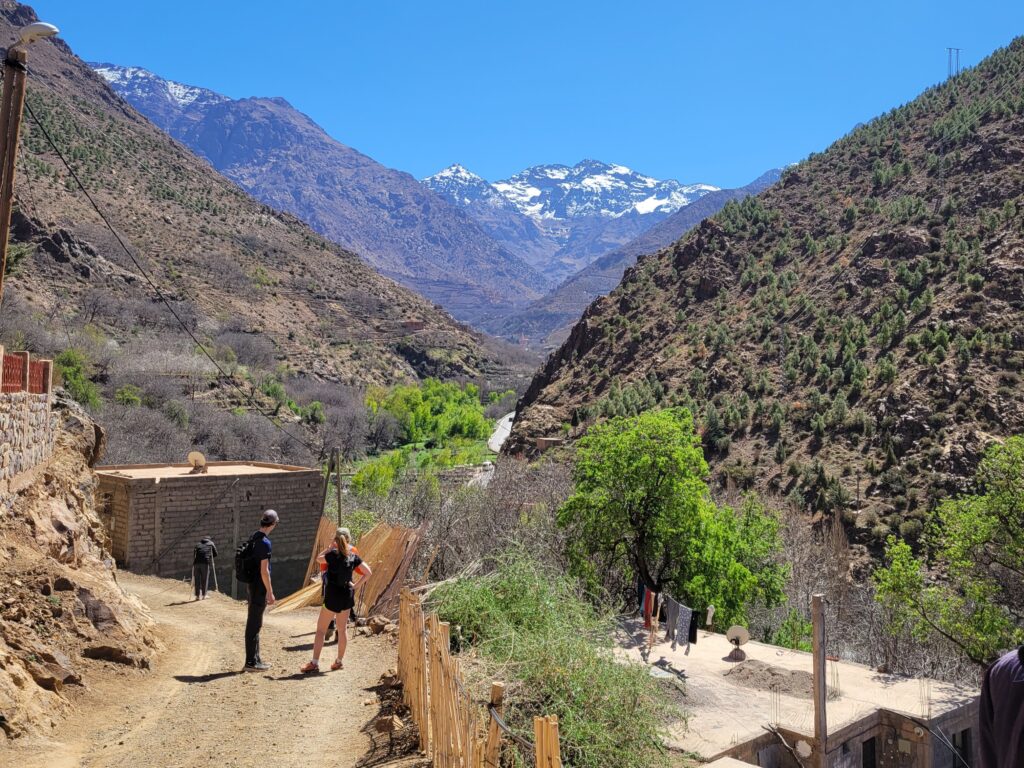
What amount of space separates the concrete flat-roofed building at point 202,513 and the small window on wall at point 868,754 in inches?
550

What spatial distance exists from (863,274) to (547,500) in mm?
27214

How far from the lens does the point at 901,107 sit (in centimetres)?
6206

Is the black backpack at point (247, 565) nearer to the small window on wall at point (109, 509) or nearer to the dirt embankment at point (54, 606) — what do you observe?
the dirt embankment at point (54, 606)

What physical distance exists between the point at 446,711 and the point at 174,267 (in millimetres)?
63458

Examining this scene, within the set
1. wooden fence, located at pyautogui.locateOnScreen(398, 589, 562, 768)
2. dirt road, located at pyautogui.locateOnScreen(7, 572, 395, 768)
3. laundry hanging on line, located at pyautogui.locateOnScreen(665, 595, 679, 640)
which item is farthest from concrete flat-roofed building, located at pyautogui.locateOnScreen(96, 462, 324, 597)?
wooden fence, located at pyautogui.locateOnScreen(398, 589, 562, 768)

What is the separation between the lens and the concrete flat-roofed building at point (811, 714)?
35.1 feet

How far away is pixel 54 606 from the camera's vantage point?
7.61 metres

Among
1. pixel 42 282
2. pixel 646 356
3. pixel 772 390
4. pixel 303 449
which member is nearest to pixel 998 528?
pixel 772 390

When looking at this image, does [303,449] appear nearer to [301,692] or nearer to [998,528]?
[998,528]

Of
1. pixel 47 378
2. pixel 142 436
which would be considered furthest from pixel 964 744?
pixel 142 436

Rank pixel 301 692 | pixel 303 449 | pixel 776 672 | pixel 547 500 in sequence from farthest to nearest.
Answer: pixel 303 449 < pixel 547 500 < pixel 776 672 < pixel 301 692

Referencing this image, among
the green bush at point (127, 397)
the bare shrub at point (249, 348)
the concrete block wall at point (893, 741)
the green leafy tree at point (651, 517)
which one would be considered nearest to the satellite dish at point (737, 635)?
the concrete block wall at point (893, 741)

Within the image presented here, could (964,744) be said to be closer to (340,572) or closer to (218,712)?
(340,572)

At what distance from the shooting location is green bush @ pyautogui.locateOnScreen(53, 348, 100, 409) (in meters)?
41.3
